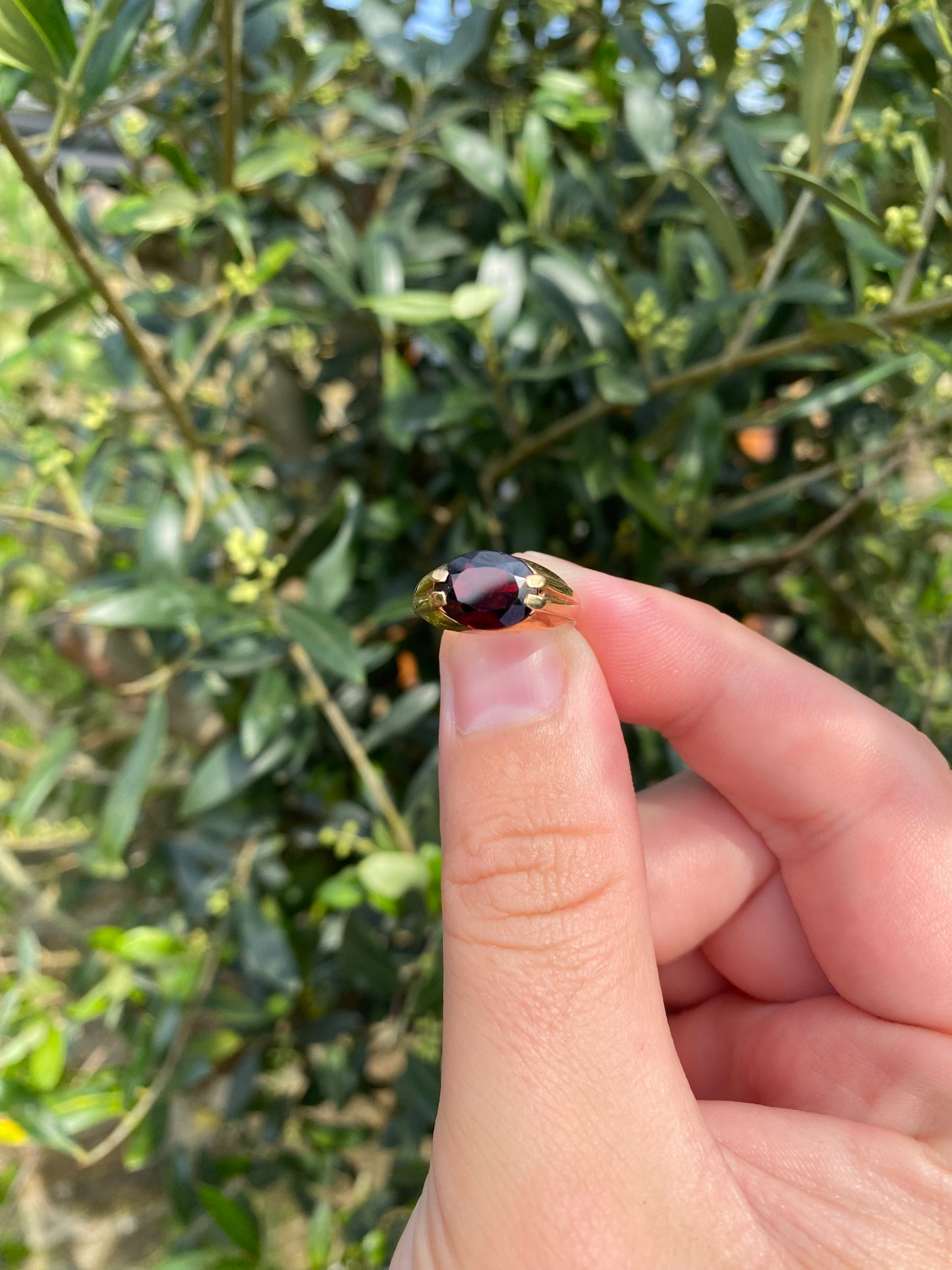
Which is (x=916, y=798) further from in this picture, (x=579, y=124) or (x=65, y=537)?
(x=65, y=537)

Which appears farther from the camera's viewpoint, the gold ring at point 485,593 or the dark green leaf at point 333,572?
the dark green leaf at point 333,572

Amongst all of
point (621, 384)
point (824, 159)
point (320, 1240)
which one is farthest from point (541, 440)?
point (320, 1240)

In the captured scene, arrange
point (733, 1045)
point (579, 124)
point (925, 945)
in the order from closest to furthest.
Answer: point (925, 945) → point (733, 1045) → point (579, 124)

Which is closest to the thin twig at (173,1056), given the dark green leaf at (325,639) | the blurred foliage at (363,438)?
the blurred foliage at (363,438)

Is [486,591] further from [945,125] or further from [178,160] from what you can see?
[178,160]

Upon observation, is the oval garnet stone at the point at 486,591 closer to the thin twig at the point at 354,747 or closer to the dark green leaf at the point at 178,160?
the thin twig at the point at 354,747

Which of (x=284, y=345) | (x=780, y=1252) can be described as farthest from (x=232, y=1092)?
(x=284, y=345)

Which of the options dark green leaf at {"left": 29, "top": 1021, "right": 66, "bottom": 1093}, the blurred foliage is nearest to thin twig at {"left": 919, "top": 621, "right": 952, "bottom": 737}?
the blurred foliage
